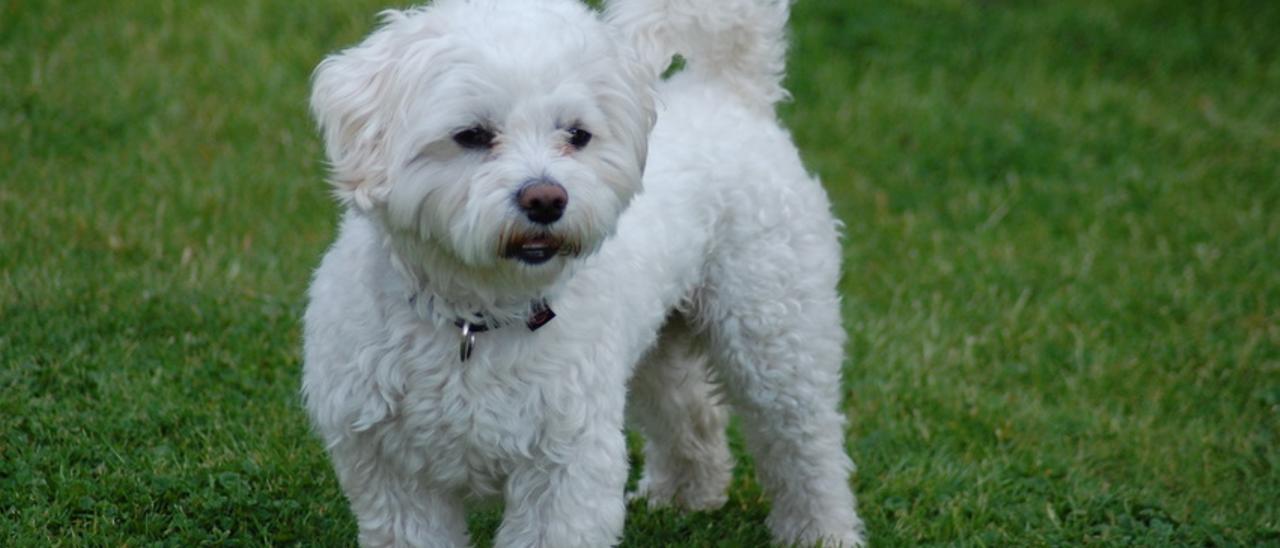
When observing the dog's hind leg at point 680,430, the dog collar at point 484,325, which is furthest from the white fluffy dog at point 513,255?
the dog's hind leg at point 680,430

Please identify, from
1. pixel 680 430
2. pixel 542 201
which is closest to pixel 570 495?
pixel 542 201

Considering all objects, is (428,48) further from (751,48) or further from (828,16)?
(828,16)

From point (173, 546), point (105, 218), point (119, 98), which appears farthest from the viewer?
point (119, 98)

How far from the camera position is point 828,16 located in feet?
33.0

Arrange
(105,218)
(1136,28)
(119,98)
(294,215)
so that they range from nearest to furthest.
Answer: (105,218) < (294,215) < (119,98) < (1136,28)

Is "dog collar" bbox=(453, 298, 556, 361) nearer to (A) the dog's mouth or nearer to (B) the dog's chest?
(B) the dog's chest

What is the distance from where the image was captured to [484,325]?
3.76 m

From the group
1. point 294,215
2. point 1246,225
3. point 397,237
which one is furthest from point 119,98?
point 1246,225

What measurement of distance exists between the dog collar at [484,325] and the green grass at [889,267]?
3.85 feet

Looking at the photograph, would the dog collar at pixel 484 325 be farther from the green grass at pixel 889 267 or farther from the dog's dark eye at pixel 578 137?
the green grass at pixel 889 267

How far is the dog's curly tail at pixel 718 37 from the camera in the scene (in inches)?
185

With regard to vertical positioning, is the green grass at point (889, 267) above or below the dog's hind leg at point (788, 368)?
below

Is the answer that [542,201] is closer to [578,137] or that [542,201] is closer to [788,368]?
[578,137]

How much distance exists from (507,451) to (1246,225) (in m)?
5.74
